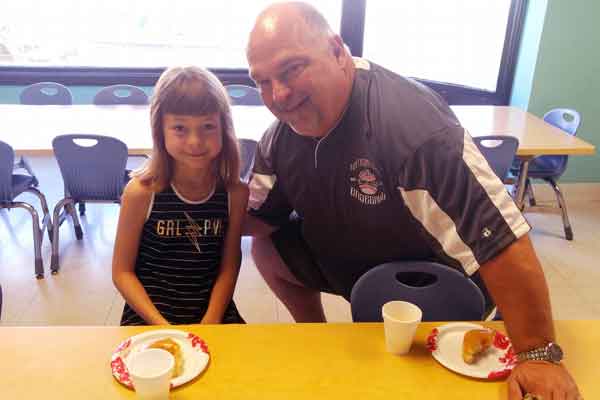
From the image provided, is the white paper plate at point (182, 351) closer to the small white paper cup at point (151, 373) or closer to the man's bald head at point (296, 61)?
the small white paper cup at point (151, 373)

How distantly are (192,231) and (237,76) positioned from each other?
10.8 ft

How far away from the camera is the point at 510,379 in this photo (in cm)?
98

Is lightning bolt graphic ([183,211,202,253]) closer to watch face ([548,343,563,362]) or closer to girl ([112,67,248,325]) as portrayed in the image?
girl ([112,67,248,325])

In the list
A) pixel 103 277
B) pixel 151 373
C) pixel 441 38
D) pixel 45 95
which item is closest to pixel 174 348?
pixel 151 373

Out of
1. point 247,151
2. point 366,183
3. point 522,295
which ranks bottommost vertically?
point 247,151

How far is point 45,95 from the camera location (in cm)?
357

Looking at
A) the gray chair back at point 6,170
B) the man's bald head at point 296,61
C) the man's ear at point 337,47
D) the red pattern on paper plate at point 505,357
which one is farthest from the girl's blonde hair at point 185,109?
the gray chair back at point 6,170

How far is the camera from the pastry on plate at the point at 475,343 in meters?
1.04

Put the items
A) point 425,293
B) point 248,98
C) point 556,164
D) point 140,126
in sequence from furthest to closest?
point 248,98 → point 556,164 → point 140,126 → point 425,293

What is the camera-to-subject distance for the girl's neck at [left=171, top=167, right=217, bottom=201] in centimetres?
149

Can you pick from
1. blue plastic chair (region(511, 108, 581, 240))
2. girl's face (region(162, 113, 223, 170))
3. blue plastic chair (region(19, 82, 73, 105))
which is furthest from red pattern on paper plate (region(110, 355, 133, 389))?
blue plastic chair (region(19, 82, 73, 105))

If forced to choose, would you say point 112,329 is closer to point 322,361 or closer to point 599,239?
point 322,361

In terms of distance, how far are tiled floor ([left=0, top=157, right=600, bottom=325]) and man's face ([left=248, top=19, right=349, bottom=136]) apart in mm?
1361

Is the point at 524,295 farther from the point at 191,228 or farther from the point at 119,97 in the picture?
the point at 119,97
